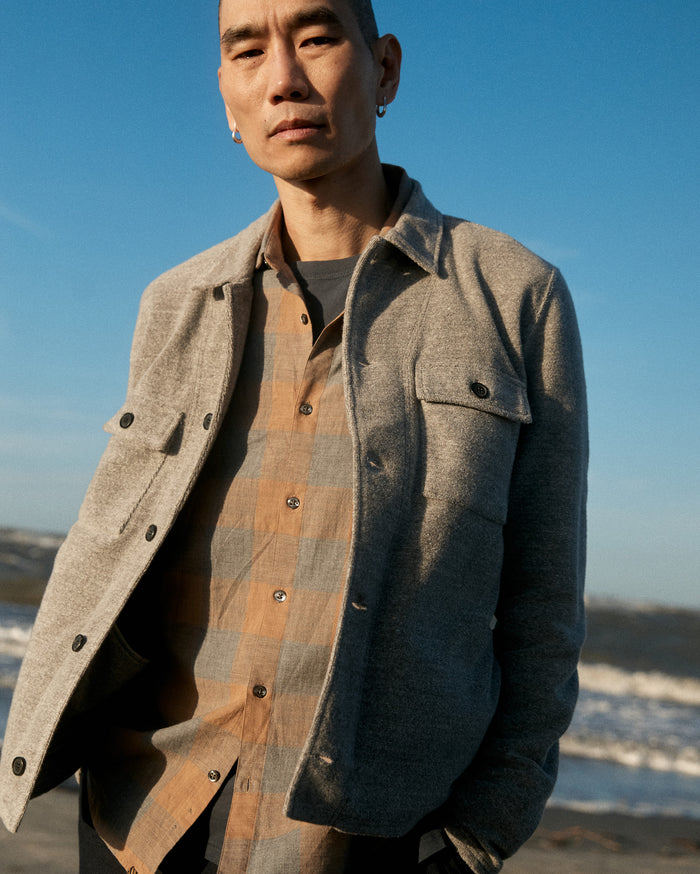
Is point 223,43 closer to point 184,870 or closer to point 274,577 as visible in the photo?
point 274,577

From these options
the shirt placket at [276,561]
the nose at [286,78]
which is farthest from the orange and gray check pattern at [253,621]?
the nose at [286,78]

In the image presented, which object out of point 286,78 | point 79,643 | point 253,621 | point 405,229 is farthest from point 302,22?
point 79,643

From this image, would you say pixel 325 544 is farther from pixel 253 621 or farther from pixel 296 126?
pixel 296 126

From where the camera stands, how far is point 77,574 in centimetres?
184

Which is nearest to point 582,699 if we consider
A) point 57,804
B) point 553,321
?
point 57,804

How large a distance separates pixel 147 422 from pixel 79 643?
A: 47 cm

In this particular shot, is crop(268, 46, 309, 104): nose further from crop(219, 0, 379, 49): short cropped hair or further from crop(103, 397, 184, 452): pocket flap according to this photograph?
crop(103, 397, 184, 452): pocket flap

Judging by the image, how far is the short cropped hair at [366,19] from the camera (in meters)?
1.84

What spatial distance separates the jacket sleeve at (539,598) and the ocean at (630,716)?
3.91 meters

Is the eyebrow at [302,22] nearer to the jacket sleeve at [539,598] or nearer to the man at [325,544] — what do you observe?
the man at [325,544]

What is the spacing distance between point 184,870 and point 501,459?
3.17 feet

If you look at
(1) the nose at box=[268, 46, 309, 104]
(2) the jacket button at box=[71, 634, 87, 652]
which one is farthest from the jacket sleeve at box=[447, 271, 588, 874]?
(2) the jacket button at box=[71, 634, 87, 652]

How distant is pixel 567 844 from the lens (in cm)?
447

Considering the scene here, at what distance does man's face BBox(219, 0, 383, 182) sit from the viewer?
69.5 inches
